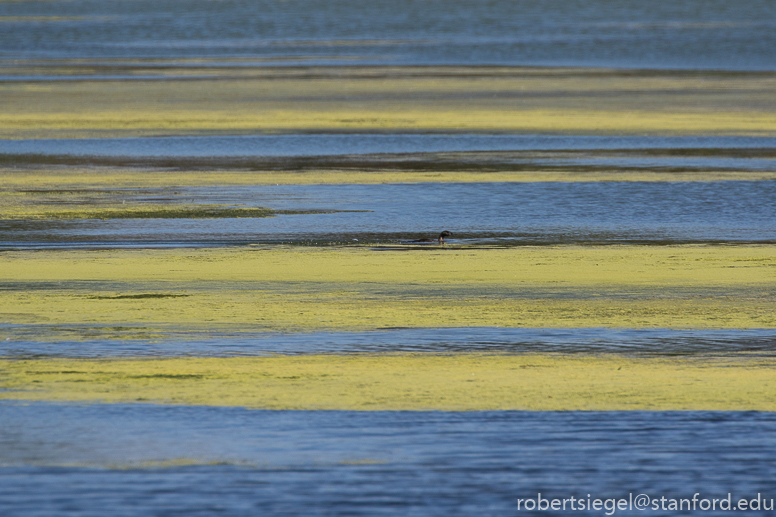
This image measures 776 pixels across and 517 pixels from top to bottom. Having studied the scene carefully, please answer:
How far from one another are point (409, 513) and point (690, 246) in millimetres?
4786

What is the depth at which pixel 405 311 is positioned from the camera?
6656 mm

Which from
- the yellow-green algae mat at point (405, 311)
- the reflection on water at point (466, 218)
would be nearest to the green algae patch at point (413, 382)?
the yellow-green algae mat at point (405, 311)

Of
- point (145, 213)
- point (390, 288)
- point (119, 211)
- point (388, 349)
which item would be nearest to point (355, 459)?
point (388, 349)

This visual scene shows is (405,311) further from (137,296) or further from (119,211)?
(119,211)

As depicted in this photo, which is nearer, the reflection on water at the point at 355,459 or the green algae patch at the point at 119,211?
the reflection on water at the point at 355,459

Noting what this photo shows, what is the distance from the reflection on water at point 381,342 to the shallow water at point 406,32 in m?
17.4

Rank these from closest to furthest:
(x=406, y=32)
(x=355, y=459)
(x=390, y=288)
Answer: (x=355, y=459), (x=390, y=288), (x=406, y=32)

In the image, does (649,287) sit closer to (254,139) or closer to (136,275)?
(136,275)

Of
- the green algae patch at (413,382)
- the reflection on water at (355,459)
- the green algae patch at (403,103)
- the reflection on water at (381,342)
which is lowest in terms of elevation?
the reflection on water at (355,459)

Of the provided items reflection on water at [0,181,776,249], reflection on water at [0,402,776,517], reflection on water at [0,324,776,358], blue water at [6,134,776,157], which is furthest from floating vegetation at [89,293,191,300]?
blue water at [6,134,776,157]

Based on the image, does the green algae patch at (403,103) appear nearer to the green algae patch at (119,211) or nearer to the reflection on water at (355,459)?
the green algae patch at (119,211)

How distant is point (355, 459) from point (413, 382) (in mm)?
916

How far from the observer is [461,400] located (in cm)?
521

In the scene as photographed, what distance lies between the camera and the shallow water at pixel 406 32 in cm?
2667
